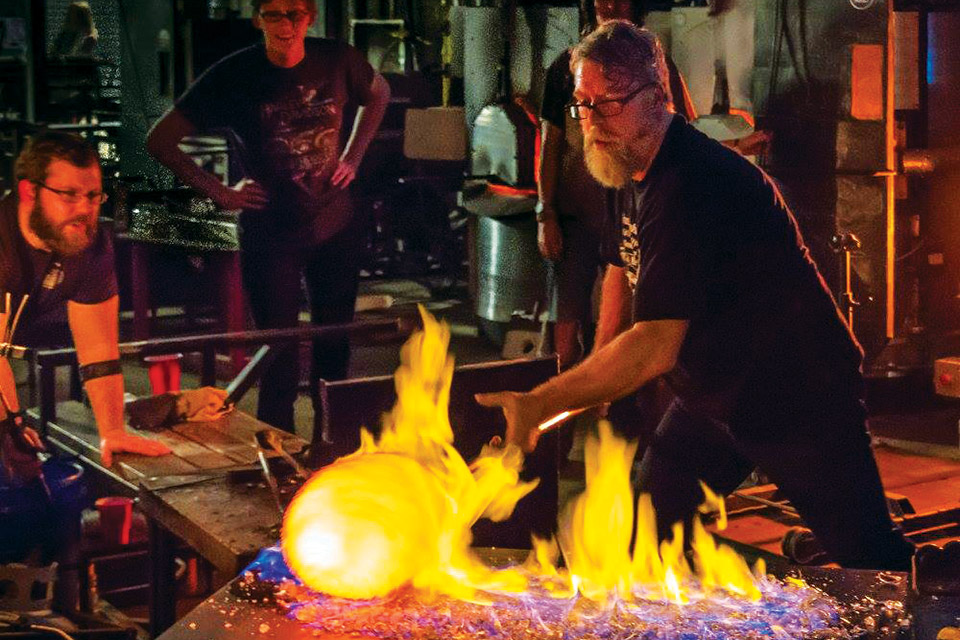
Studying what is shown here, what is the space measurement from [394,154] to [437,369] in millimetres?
9844

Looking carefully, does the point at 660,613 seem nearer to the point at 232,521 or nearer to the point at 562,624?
the point at 562,624

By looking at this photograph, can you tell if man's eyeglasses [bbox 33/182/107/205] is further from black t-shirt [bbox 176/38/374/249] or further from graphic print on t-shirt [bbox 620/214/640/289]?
graphic print on t-shirt [bbox 620/214/640/289]

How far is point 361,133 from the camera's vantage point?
249 inches

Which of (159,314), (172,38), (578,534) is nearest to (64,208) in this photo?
(578,534)

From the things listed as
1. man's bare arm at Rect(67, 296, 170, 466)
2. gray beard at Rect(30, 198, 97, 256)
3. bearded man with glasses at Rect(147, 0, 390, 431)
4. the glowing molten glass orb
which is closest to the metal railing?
man's bare arm at Rect(67, 296, 170, 466)

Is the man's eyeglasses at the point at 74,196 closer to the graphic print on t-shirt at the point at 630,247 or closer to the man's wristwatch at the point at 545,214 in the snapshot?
the graphic print on t-shirt at the point at 630,247

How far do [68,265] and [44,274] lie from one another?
8 cm

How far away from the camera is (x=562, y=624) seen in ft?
8.50

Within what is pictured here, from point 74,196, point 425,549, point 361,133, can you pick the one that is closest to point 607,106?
point 425,549

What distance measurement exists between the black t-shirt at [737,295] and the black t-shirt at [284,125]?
109 inches

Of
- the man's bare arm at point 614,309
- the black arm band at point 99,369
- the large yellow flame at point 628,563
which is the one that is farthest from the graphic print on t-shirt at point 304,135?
the large yellow flame at point 628,563

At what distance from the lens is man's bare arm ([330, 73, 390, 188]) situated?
245 inches

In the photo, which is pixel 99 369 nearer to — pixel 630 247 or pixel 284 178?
pixel 284 178

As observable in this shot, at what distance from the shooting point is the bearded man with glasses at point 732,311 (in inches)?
128
